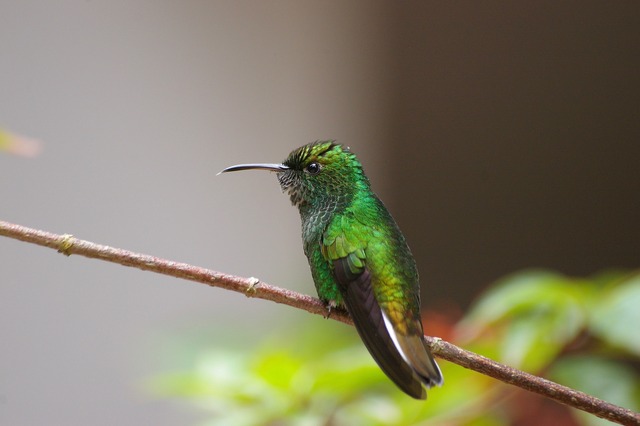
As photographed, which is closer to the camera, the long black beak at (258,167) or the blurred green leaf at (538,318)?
the long black beak at (258,167)

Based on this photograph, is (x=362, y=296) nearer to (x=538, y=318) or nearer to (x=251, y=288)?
(x=251, y=288)

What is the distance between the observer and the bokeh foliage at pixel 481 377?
96cm

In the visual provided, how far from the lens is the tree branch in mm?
565

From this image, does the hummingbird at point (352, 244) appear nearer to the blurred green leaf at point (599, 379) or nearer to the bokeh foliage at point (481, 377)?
the bokeh foliage at point (481, 377)

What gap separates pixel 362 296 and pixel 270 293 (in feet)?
0.43

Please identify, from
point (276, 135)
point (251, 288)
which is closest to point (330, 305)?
point (251, 288)

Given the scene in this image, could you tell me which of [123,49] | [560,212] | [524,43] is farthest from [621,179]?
[123,49]

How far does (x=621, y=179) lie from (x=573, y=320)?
1394 mm

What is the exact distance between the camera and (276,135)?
1.94m

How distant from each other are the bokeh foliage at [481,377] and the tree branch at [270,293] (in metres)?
0.35

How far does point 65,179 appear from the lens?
7.13 ft

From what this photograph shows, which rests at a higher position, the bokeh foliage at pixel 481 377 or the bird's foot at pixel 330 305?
the bird's foot at pixel 330 305

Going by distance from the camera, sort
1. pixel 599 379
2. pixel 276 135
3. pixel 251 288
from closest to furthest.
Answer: pixel 251 288 < pixel 599 379 < pixel 276 135

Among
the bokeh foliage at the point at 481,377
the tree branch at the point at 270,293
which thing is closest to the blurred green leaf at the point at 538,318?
the bokeh foliage at the point at 481,377
